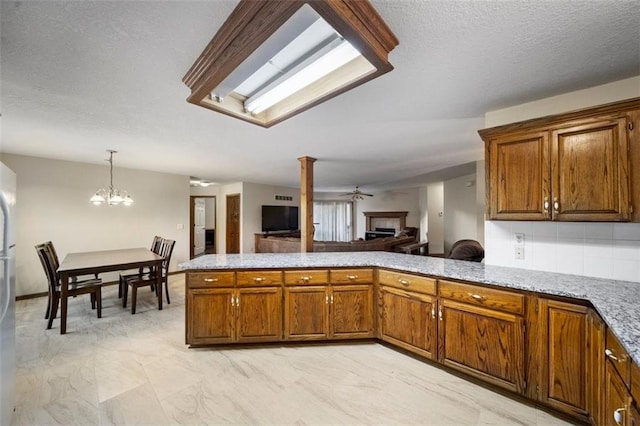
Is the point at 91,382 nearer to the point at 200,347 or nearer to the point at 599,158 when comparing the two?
the point at 200,347

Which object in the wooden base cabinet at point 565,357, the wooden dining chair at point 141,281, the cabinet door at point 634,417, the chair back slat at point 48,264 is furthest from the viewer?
the wooden dining chair at point 141,281

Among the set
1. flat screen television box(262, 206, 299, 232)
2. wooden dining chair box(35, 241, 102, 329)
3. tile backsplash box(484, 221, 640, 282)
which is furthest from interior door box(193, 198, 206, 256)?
tile backsplash box(484, 221, 640, 282)

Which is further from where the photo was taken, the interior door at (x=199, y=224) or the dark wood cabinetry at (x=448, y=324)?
the interior door at (x=199, y=224)

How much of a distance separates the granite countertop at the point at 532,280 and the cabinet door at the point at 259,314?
0.28m

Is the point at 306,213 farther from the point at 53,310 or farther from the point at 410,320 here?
the point at 53,310

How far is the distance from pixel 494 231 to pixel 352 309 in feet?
5.11

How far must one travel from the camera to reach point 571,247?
2059 millimetres

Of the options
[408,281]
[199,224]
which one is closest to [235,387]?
[408,281]

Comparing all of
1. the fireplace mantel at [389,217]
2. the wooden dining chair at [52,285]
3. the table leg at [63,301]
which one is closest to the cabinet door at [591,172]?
the table leg at [63,301]

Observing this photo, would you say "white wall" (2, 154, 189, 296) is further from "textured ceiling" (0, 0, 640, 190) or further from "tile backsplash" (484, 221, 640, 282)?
"tile backsplash" (484, 221, 640, 282)

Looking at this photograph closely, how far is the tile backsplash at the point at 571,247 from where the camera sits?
1.86 m

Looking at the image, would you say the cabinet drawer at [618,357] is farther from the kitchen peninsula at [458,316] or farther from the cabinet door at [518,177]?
the cabinet door at [518,177]

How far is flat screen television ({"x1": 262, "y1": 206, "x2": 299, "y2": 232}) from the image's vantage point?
7617 millimetres

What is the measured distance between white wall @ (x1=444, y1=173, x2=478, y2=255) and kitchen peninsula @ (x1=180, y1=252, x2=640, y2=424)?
5.31m
